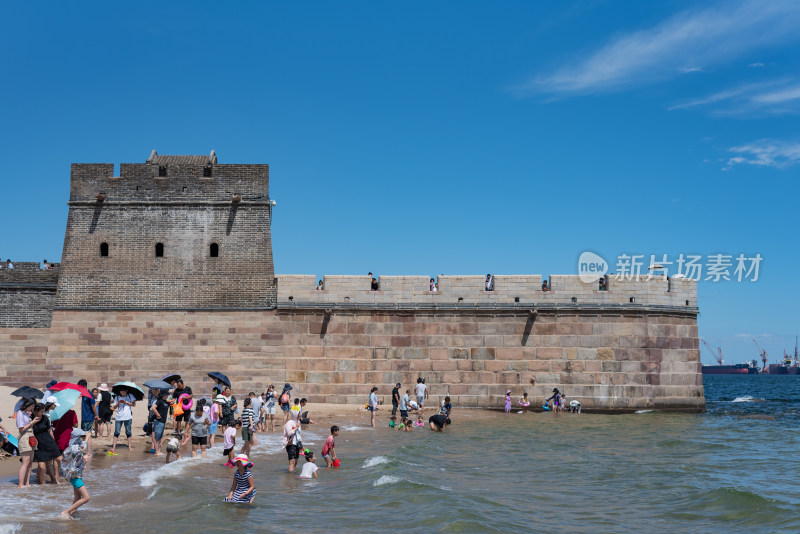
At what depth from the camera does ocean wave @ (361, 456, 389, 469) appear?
1500 centimetres

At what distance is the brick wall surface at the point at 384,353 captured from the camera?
22031 millimetres

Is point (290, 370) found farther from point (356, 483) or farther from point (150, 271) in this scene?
point (356, 483)

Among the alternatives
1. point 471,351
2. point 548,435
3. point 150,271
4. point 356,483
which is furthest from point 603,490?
point 150,271

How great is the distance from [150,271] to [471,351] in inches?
410

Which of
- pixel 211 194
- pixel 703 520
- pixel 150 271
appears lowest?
pixel 703 520

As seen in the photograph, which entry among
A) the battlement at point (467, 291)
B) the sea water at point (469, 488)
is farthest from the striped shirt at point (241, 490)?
the battlement at point (467, 291)

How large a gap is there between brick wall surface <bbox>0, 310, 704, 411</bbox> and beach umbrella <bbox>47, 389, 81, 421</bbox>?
9.94 meters

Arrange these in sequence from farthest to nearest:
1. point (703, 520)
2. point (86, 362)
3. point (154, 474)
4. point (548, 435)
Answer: point (86, 362) → point (548, 435) → point (154, 474) → point (703, 520)

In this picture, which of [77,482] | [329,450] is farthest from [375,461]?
[77,482]

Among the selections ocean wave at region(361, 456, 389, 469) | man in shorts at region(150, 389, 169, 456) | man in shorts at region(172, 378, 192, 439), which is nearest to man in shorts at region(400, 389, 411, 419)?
ocean wave at region(361, 456, 389, 469)

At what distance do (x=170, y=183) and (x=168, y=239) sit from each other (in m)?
1.81

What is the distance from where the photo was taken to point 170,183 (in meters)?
22.9

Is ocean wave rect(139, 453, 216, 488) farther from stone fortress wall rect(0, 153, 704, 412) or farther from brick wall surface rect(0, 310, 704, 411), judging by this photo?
stone fortress wall rect(0, 153, 704, 412)

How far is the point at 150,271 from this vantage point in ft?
74.0
